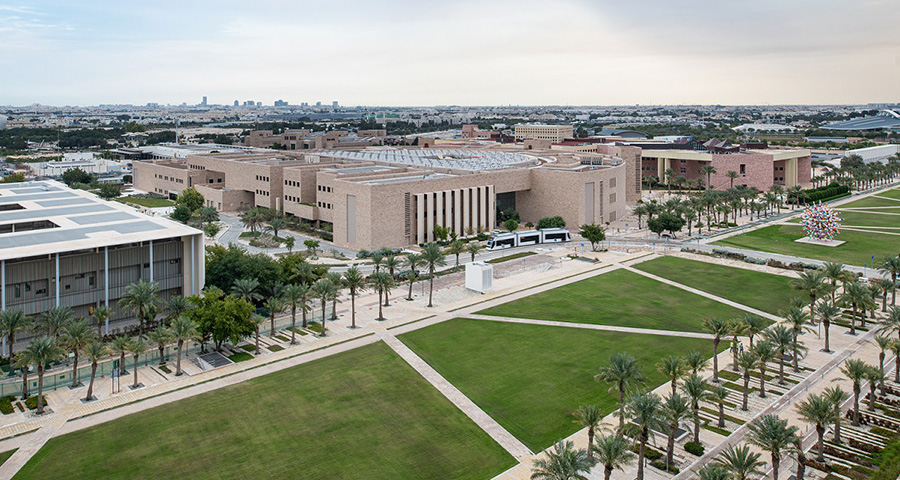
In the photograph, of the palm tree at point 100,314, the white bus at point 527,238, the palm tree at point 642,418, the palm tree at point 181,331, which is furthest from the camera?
the white bus at point 527,238

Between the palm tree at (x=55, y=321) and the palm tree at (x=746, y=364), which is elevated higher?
the palm tree at (x=55, y=321)

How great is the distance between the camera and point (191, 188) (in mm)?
127062

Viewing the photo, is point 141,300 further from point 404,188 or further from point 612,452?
point 404,188

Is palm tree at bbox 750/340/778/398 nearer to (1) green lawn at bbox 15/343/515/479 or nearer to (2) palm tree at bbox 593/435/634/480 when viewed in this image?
(2) palm tree at bbox 593/435/634/480

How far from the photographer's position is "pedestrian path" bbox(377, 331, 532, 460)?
38812mm

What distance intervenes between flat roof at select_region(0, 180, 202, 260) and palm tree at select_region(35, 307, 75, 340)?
5.50 m

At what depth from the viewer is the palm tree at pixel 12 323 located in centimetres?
4625

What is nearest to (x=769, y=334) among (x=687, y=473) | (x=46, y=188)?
(x=687, y=473)

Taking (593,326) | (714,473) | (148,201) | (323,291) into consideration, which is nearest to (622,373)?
(714,473)

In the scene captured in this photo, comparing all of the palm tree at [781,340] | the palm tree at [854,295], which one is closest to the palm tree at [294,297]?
the palm tree at [781,340]

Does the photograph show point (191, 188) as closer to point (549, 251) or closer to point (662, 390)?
point (549, 251)

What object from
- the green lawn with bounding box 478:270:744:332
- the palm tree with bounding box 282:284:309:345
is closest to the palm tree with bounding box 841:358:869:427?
the green lawn with bounding box 478:270:744:332

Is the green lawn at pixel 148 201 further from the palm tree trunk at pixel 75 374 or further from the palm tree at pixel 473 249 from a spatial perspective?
the palm tree trunk at pixel 75 374

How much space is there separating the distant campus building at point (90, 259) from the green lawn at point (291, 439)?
55.2 ft
